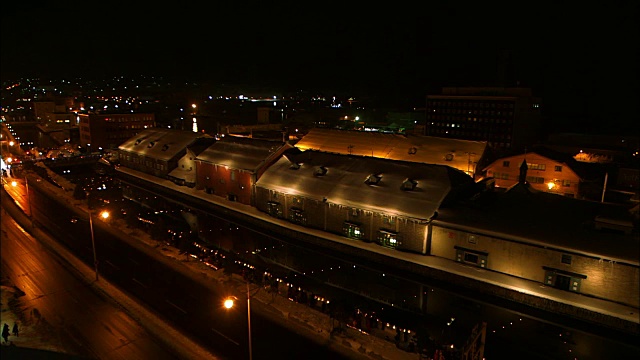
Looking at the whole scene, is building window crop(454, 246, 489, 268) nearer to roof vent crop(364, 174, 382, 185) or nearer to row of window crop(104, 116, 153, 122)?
roof vent crop(364, 174, 382, 185)

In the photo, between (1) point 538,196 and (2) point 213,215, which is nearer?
(1) point 538,196

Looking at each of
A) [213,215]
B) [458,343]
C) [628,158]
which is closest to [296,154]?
[213,215]

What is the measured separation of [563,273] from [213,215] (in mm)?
21912

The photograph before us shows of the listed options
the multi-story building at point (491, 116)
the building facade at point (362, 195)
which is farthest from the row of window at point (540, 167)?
the multi-story building at point (491, 116)

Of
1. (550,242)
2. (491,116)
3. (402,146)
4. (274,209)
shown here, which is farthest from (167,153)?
(491,116)

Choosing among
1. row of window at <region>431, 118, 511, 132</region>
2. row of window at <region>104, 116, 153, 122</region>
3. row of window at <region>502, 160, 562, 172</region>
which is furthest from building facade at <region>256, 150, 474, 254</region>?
row of window at <region>104, 116, 153, 122</region>

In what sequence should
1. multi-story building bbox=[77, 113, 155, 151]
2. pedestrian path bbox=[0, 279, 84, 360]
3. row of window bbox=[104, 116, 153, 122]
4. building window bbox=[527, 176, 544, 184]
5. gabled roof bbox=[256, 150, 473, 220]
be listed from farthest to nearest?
row of window bbox=[104, 116, 153, 122] < multi-story building bbox=[77, 113, 155, 151] < building window bbox=[527, 176, 544, 184] < gabled roof bbox=[256, 150, 473, 220] < pedestrian path bbox=[0, 279, 84, 360]

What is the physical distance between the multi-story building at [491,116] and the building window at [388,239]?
29.6 metres

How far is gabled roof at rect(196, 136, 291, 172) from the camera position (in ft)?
100

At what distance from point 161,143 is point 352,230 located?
82.8 feet

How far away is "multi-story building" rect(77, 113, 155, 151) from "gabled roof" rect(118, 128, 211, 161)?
1128cm

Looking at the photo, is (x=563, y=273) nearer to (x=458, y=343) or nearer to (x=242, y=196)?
(x=458, y=343)

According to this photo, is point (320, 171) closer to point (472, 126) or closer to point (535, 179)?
point (535, 179)

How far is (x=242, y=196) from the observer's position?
30.8 meters
